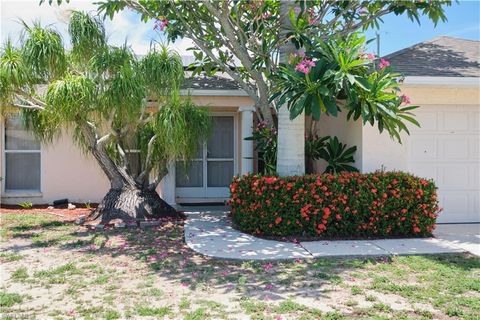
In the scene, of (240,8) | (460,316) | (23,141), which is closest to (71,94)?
(240,8)

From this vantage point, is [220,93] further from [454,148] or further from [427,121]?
[454,148]

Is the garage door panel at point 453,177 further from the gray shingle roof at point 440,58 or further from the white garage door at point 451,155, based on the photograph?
the gray shingle roof at point 440,58

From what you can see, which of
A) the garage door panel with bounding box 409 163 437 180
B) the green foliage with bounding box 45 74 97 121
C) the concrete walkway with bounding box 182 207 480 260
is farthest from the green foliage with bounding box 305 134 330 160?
the green foliage with bounding box 45 74 97 121

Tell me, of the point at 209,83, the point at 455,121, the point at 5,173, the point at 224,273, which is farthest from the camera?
the point at 5,173

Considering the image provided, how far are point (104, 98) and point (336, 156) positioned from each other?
15.3 ft

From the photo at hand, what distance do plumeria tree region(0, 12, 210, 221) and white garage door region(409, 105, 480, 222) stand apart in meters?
A: 4.49

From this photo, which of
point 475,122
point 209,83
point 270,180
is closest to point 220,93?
point 209,83

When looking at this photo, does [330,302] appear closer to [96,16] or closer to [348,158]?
[348,158]

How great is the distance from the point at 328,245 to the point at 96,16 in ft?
20.1

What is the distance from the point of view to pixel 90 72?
25.9 feet

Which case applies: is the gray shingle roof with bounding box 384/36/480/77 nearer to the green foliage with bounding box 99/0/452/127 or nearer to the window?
the green foliage with bounding box 99/0/452/127

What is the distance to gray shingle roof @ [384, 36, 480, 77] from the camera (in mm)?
8727

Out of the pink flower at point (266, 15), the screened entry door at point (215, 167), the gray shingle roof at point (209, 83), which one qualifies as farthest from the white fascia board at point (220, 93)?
the pink flower at point (266, 15)

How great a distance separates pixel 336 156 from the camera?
355 inches
